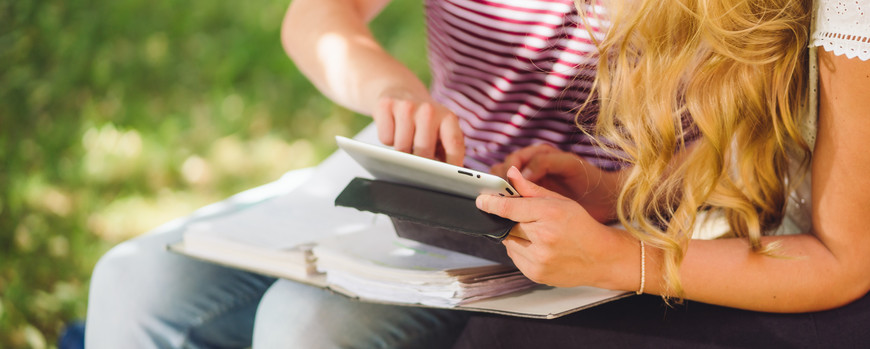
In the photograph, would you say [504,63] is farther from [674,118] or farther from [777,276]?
[777,276]

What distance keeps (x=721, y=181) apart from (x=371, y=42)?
633 mm

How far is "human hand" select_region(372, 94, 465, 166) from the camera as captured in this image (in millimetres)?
1071

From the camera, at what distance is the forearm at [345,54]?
49.4 inches

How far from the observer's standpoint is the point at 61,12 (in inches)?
118

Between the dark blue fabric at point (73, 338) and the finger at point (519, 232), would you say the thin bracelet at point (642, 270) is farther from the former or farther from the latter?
the dark blue fabric at point (73, 338)

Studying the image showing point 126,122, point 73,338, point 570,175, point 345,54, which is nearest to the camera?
point 570,175

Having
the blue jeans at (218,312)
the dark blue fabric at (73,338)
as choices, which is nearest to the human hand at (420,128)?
the blue jeans at (218,312)

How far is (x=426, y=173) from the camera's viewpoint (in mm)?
935

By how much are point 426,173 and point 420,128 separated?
153 mm

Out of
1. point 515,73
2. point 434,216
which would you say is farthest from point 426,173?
point 515,73

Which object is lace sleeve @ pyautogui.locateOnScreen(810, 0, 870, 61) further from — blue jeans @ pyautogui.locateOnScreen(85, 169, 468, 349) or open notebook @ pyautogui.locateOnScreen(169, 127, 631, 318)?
blue jeans @ pyautogui.locateOnScreen(85, 169, 468, 349)

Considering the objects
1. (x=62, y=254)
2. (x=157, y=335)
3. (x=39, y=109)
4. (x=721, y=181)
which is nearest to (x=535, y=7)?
(x=721, y=181)

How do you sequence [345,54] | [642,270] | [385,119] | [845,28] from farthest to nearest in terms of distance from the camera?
[345,54], [385,119], [642,270], [845,28]

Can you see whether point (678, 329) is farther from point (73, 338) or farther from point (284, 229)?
point (73, 338)
